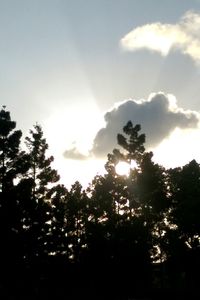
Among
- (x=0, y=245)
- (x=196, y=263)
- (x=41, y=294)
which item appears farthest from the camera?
(x=196, y=263)

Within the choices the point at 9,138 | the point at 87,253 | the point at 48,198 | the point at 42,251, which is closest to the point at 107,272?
the point at 87,253

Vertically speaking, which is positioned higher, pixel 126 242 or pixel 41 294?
pixel 126 242

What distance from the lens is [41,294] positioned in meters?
59.6

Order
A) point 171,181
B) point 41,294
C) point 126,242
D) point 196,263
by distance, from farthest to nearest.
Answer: point 171,181
point 196,263
point 41,294
point 126,242

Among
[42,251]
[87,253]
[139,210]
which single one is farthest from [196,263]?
[42,251]

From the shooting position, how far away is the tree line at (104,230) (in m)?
54.2

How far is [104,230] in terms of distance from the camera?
59.0 m

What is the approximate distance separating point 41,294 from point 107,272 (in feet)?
30.0

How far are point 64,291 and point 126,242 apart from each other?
1496 cm

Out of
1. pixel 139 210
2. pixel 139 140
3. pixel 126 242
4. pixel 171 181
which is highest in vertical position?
pixel 139 140

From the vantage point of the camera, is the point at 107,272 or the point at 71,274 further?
the point at 71,274

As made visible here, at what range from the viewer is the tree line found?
5416 cm

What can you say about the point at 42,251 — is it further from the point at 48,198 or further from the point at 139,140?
the point at 139,140

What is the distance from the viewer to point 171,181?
229ft
